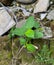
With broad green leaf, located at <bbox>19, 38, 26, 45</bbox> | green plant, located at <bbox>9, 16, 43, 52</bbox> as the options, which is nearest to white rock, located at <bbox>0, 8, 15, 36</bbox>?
green plant, located at <bbox>9, 16, 43, 52</bbox>

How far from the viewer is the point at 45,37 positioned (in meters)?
2.55

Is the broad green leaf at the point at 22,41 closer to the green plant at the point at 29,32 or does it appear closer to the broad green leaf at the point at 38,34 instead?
the green plant at the point at 29,32

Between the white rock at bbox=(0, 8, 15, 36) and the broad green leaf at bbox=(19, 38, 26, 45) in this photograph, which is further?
the white rock at bbox=(0, 8, 15, 36)

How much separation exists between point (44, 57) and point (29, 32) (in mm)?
253

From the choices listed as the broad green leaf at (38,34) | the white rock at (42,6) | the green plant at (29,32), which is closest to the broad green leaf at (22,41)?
the green plant at (29,32)

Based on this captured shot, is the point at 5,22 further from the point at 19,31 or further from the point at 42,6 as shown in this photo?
the point at 42,6

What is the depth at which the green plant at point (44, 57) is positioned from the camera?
2.48m

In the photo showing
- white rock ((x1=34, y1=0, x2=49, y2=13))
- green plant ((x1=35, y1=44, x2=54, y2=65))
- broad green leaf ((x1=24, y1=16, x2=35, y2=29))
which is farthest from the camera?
white rock ((x1=34, y1=0, x2=49, y2=13))

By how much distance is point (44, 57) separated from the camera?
2479mm

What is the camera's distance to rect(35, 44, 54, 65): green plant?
8.13 feet

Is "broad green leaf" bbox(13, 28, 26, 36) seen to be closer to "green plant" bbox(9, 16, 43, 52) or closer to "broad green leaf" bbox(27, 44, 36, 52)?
"green plant" bbox(9, 16, 43, 52)

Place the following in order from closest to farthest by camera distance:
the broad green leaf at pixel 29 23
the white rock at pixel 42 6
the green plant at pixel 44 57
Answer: the green plant at pixel 44 57 < the broad green leaf at pixel 29 23 < the white rock at pixel 42 6

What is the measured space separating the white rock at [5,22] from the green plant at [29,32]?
0.24 feet

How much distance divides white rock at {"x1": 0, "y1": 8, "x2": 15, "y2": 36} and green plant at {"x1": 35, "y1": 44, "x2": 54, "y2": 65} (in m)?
0.40
